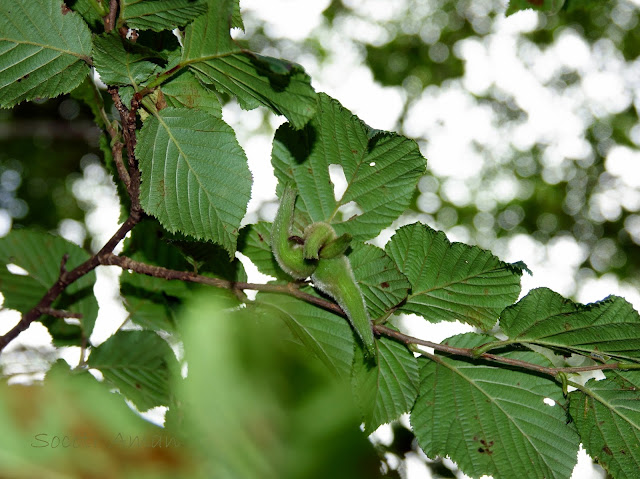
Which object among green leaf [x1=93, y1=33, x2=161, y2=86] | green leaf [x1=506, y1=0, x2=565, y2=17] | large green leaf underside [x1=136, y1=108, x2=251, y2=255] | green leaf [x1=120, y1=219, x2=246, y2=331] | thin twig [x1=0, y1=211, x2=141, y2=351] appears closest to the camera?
green leaf [x1=93, y1=33, x2=161, y2=86]

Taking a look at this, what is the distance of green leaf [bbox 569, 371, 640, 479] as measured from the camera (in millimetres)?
1157

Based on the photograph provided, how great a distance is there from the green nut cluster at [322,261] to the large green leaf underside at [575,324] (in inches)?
13.4

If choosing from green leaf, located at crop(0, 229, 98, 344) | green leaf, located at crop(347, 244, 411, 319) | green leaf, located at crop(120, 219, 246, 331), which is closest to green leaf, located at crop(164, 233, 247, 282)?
green leaf, located at crop(120, 219, 246, 331)

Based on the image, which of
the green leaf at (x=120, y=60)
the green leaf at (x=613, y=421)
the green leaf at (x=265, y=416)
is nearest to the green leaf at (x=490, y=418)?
the green leaf at (x=613, y=421)

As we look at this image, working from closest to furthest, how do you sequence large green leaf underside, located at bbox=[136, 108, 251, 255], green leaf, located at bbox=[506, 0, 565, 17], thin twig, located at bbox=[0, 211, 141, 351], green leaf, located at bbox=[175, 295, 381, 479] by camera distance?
green leaf, located at bbox=[175, 295, 381, 479], large green leaf underside, located at bbox=[136, 108, 251, 255], thin twig, located at bbox=[0, 211, 141, 351], green leaf, located at bbox=[506, 0, 565, 17]

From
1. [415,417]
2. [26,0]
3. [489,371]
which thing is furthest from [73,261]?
[489,371]

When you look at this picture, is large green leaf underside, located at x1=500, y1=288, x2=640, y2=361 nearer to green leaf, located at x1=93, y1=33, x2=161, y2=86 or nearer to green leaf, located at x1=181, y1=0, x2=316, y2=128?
green leaf, located at x1=181, y1=0, x2=316, y2=128

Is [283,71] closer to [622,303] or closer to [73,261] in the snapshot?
[622,303]

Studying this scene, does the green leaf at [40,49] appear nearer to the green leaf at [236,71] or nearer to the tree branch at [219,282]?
the green leaf at [236,71]

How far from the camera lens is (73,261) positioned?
1622 millimetres

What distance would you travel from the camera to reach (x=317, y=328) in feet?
3.90

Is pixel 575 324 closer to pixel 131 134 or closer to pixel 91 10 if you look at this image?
pixel 131 134

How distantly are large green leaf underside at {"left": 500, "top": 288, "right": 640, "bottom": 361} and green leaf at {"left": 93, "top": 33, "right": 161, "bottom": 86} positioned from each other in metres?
0.88

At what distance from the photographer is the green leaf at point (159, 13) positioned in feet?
3.01
